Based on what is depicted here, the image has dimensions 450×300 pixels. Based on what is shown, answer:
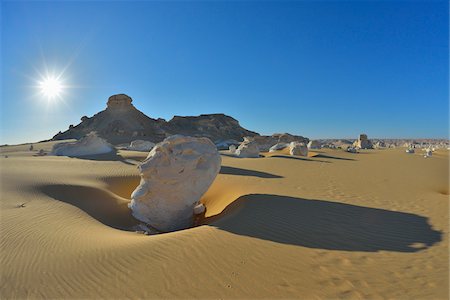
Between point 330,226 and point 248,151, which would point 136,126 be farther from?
point 330,226

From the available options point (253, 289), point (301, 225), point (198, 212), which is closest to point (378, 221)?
point (301, 225)

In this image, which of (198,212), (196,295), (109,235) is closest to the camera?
(196,295)

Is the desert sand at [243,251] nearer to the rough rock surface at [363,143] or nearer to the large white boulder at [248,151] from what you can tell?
the large white boulder at [248,151]

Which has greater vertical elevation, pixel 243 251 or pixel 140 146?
pixel 140 146

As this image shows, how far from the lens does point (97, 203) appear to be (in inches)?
313

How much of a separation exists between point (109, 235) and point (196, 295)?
2.79 metres

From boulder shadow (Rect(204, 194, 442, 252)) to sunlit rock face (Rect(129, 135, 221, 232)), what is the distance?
81 centimetres

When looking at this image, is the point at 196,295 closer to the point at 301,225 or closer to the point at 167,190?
the point at 301,225

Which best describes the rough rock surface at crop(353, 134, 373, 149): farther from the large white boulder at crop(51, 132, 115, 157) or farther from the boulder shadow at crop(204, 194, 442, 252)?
the boulder shadow at crop(204, 194, 442, 252)

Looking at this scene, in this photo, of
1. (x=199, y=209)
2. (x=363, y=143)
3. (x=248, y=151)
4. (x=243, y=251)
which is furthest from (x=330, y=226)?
(x=363, y=143)

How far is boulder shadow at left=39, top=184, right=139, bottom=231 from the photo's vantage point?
687cm

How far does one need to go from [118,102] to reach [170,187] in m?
51.4

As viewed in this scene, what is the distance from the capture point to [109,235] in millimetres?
5137

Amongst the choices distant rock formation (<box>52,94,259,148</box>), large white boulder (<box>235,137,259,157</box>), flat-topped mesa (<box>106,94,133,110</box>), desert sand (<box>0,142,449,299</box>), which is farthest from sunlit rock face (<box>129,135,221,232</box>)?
flat-topped mesa (<box>106,94,133,110</box>)
